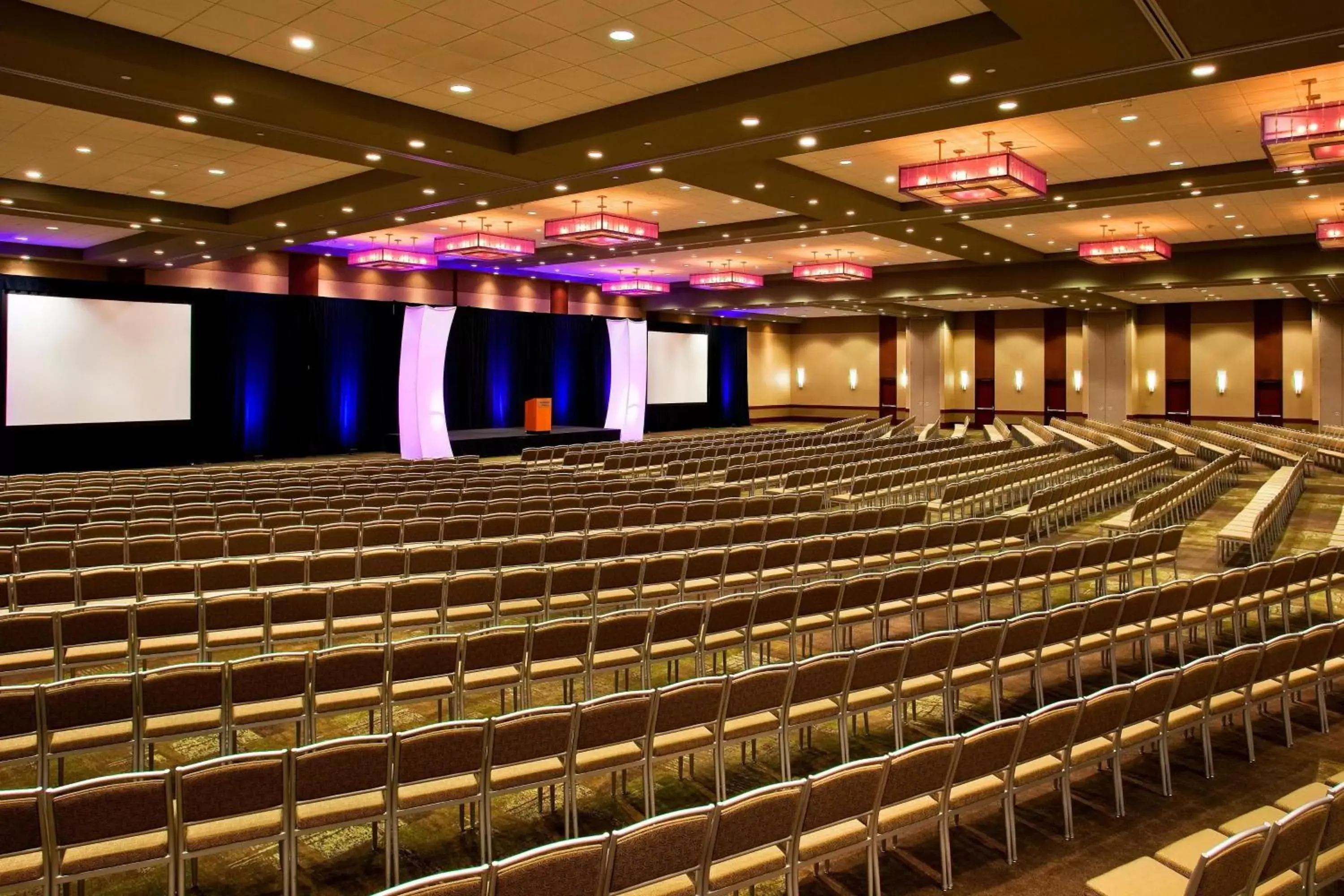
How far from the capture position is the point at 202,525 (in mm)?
9539

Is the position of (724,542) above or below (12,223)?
below

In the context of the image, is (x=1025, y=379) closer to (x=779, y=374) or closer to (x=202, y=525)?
(x=779, y=374)

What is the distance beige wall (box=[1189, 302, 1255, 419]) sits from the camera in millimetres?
32656

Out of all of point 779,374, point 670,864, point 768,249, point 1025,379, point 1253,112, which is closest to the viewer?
point 670,864

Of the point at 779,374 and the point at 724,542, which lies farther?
the point at 779,374

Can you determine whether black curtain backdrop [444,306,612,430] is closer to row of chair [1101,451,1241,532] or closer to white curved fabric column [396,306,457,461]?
white curved fabric column [396,306,457,461]

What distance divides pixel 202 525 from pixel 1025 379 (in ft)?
111

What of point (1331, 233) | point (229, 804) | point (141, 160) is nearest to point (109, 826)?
point (229, 804)

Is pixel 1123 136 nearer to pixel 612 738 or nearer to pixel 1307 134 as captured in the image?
pixel 1307 134

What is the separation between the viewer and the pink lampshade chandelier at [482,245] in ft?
61.5

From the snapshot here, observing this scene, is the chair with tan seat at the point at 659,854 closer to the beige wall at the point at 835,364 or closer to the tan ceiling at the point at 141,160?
the tan ceiling at the point at 141,160

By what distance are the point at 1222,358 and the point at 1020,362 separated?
704 centimetres

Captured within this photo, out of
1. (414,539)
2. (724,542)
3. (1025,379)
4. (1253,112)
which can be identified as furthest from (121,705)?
(1025,379)

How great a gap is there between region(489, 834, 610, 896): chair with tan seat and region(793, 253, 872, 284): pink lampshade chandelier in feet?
66.9
